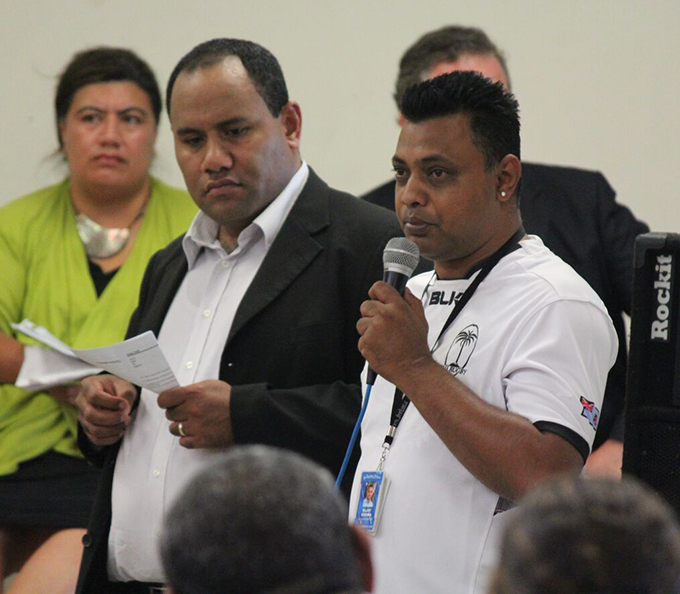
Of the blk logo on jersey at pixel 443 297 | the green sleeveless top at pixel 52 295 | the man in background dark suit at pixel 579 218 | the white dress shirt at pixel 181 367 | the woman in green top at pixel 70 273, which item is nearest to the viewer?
the blk logo on jersey at pixel 443 297

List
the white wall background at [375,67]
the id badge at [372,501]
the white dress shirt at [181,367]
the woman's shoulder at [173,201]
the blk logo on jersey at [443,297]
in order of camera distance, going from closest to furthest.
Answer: the id badge at [372,501] < the blk logo on jersey at [443,297] < the white dress shirt at [181,367] < the woman's shoulder at [173,201] < the white wall background at [375,67]

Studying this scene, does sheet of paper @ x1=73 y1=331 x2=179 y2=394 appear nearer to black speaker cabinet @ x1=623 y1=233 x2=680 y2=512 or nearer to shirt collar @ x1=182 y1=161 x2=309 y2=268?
shirt collar @ x1=182 y1=161 x2=309 y2=268

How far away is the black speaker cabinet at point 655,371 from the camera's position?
1.95m

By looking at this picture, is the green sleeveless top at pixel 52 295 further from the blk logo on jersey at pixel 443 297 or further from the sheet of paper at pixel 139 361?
the blk logo on jersey at pixel 443 297

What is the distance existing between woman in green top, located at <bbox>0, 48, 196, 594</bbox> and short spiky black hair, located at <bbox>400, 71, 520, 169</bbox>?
1384 mm

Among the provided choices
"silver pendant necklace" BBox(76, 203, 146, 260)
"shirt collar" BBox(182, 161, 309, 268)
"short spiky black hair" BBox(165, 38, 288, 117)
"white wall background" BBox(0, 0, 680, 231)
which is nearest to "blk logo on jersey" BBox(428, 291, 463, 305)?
"shirt collar" BBox(182, 161, 309, 268)

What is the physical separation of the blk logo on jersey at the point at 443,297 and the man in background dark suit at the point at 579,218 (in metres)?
1.14

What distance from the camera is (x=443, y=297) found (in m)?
2.19

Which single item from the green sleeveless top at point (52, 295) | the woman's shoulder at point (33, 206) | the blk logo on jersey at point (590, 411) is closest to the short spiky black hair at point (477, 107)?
the blk logo on jersey at point (590, 411)

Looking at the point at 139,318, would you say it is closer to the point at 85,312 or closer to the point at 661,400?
the point at 85,312

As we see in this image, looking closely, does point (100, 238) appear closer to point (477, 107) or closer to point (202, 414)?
point (202, 414)

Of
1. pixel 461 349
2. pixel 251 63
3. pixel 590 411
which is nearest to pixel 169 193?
pixel 251 63

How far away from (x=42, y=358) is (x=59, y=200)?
2.99 feet

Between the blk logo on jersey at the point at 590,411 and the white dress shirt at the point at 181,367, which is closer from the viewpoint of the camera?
the blk logo on jersey at the point at 590,411
